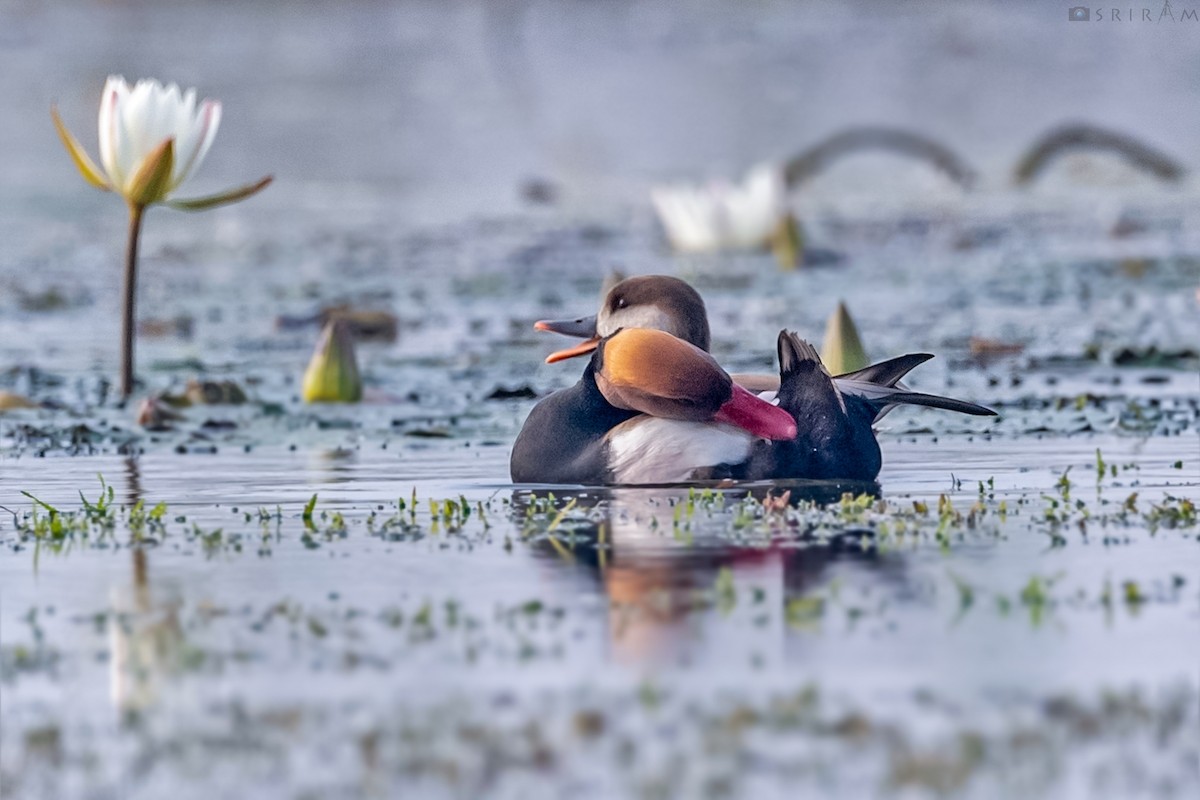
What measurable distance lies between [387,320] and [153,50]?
20.4 m

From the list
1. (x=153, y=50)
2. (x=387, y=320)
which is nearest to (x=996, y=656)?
(x=387, y=320)

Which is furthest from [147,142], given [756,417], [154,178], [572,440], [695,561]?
[695,561]

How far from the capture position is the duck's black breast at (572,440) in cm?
763

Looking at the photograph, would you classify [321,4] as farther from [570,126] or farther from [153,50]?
[570,126]

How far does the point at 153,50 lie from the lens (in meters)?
33.0

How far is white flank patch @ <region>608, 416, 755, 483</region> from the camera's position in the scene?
24.6 ft

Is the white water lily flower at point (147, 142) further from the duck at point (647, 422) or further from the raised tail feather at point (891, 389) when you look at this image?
the raised tail feather at point (891, 389)

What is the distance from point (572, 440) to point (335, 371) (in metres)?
2.65

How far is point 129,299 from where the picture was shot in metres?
9.89

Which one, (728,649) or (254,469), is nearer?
(728,649)

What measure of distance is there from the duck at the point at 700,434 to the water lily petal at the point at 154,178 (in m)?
2.04

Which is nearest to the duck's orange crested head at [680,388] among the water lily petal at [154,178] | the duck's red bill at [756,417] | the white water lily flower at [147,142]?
the duck's red bill at [756,417]

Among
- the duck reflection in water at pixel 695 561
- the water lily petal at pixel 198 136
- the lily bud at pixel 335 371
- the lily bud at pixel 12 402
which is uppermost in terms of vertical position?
the water lily petal at pixel 198 136

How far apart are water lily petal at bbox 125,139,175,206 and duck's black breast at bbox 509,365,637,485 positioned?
217 cm
